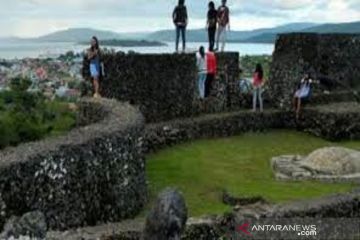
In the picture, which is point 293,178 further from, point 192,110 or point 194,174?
point 192,110

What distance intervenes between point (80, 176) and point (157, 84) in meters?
12.6

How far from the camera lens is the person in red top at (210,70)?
90.9 ft

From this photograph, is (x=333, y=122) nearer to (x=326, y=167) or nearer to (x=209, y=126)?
(x=209, y=126)

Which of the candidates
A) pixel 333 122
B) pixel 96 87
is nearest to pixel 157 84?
pixel 96 87

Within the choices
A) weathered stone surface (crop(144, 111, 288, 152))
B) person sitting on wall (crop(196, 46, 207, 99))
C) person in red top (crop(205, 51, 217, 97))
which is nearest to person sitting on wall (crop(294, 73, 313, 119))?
weathered stone surface (crop(144, 111, 288, 152))

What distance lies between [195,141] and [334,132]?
181 inches

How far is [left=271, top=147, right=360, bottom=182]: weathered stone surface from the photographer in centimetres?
1935

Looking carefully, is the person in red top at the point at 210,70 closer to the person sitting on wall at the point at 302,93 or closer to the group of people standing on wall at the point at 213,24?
the group of people standing on wall at the point at 213,24

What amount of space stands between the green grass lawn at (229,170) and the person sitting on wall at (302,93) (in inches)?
67.0

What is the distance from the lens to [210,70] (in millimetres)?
27844

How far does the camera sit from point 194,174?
19.8 meters

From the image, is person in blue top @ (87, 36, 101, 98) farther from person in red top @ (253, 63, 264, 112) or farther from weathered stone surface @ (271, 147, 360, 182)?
person in red top @ (253, 63, 264, 112)

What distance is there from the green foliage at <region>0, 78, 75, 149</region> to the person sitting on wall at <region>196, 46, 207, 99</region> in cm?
543

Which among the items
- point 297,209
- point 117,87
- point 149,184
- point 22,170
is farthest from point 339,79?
point 22,170
